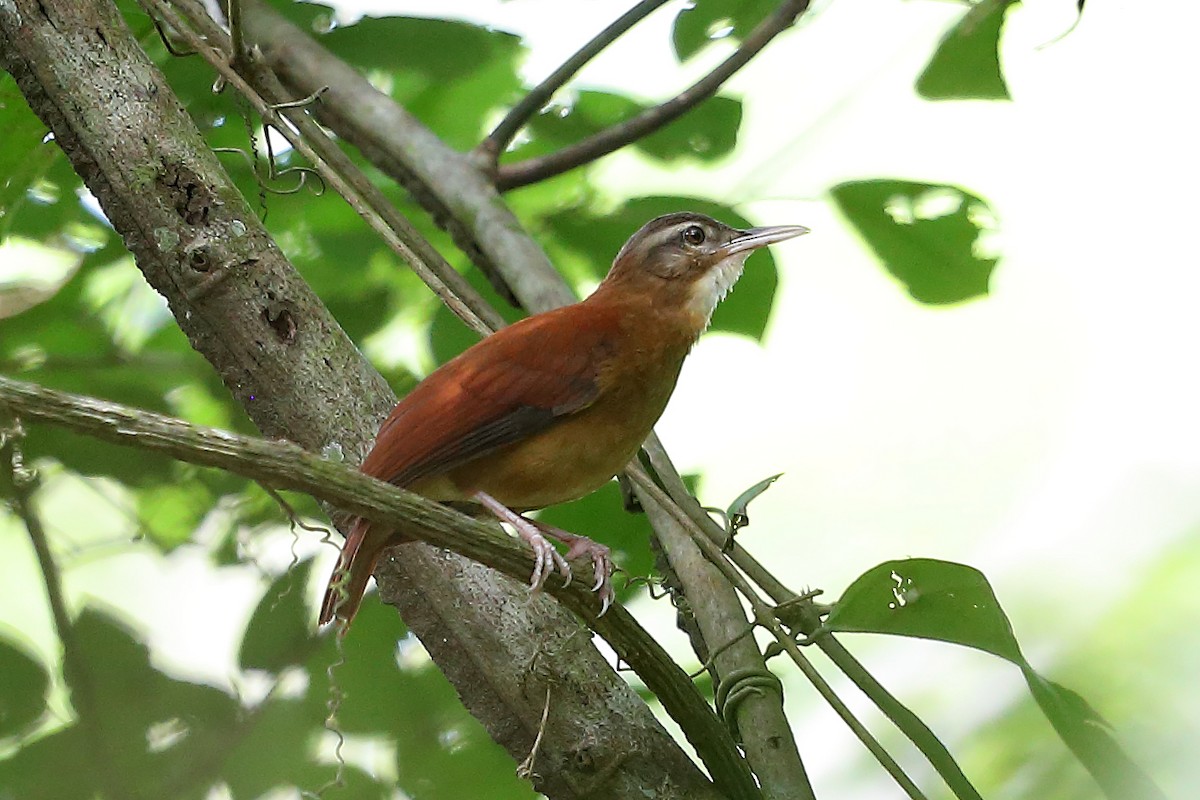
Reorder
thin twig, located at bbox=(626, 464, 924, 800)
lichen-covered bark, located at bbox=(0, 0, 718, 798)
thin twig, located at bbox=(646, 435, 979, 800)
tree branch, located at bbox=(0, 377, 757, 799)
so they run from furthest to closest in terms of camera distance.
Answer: lichen-covered bark, located at bbox=(0, 0, 718, 798) → thin twig, located at bbox=(626, 464, 924, 800) → thin twig, located at bbox=(646, 435, 979, 800) → tree branch, located at bbox=(0, 377, 757, 799)

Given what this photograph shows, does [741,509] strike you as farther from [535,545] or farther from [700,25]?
[700,25]

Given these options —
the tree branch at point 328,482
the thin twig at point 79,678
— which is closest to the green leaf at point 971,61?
the tree branch at point 328,482

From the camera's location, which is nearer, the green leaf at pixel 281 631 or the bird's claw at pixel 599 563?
the bird's claw at pixel 599 563

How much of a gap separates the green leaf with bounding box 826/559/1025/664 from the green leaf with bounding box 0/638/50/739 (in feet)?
4.60

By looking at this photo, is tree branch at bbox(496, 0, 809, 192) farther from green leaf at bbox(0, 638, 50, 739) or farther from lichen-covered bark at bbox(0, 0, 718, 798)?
green leaf at bbox(0, 638, 50, 739)

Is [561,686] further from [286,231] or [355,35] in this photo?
[355,35]

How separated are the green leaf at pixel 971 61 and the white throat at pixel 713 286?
516 millimetres

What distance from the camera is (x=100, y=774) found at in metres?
2.18

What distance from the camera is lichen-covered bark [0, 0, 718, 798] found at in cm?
197

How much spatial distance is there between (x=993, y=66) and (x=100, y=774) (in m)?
2.14

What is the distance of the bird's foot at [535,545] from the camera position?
1647 millimetres

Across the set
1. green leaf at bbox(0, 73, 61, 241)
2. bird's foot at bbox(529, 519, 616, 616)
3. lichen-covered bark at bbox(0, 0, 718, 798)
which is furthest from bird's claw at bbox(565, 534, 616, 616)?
green leaf at bbox(0, 73, 61, 241)

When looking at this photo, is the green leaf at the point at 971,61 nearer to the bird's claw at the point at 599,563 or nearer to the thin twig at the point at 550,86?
the thin twig at the point at 550,86

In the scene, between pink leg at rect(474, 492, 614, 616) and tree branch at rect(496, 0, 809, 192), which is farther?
tree branch at rect(496, 0, 809, 192)
